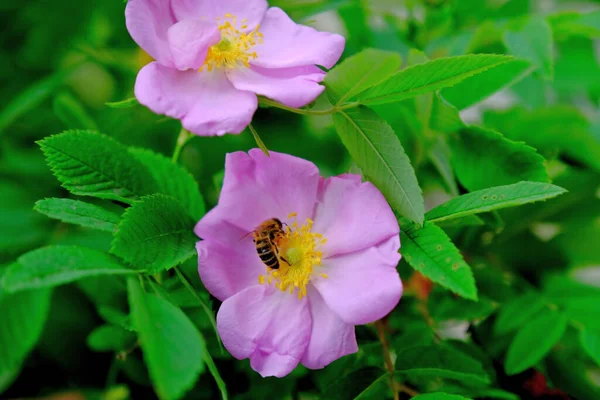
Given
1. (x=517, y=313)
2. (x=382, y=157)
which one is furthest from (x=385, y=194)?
(x=517, y=313)

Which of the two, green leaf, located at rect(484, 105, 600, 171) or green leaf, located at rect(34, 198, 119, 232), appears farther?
green leaf, located at rect(484, 105, 600, 171)

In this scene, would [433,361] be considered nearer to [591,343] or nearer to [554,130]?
[591,343]

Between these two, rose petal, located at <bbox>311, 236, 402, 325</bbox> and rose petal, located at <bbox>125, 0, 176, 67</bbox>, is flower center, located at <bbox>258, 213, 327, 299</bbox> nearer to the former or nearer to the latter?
rose petal, located at <bbox>311, 236, 402, 325</bbox>

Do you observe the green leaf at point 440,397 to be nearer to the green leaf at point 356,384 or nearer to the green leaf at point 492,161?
the green leaf at point 356,384

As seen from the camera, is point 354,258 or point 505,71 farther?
point 505,71

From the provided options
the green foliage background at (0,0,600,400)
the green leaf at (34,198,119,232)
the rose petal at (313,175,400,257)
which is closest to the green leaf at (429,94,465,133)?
the green foliage background at (0,0,600,400)

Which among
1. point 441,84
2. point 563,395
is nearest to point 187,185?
point 441,84

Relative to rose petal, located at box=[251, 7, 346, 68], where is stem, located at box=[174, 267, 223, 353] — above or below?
below

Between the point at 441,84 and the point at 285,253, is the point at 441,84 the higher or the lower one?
the higher one

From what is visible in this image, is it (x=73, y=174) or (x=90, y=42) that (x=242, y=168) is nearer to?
(x=73, y=174)
